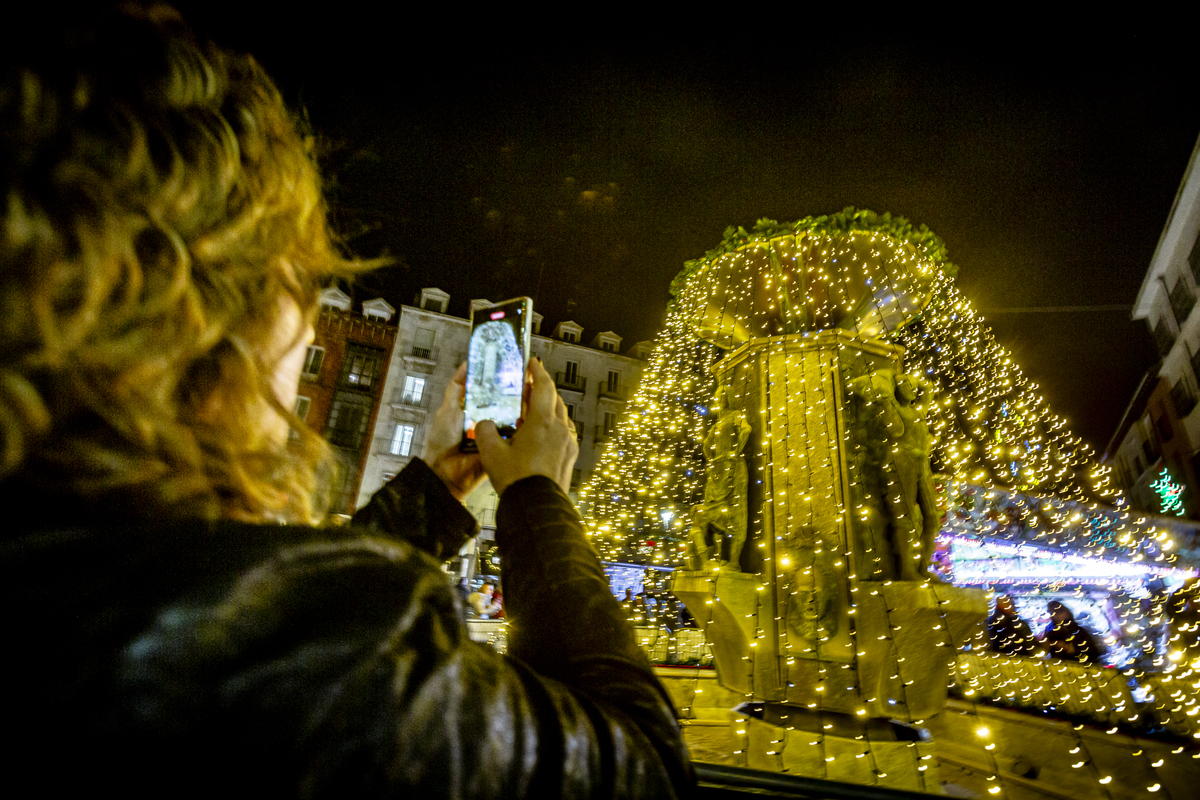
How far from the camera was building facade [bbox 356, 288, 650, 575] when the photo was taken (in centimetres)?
2288

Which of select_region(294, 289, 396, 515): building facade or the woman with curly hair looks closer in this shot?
the woman with curly hair

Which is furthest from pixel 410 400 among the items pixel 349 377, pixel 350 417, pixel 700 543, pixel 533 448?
pixel 533 448

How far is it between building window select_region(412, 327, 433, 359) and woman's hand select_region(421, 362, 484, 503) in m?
24.9

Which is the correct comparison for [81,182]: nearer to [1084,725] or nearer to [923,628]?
[923,628]

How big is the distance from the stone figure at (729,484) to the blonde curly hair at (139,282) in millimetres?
4885

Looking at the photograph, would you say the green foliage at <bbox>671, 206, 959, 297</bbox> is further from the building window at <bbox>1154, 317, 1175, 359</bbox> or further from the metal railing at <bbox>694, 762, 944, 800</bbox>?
the building window at <bbox>1154, 317, 1175, 359</bbox>

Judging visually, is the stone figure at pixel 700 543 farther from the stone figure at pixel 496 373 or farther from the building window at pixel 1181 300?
the building window at pixel 1181 300

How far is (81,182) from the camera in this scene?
57cm

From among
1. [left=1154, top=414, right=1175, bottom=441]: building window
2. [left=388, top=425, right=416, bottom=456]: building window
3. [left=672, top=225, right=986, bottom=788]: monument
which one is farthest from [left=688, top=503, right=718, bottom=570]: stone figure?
[left=1154, top=414, right=1175, bottom=441]: building window

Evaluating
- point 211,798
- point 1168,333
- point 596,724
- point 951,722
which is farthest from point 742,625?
point 1168,333

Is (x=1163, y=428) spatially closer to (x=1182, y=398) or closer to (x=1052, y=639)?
(x=1182, y=398)

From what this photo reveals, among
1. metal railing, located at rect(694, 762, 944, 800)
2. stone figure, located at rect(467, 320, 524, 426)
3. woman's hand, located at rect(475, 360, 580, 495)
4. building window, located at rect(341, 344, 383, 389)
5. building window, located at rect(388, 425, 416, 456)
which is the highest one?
building window, located at rect(341, 344, 383, 389)

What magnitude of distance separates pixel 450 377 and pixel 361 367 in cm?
568

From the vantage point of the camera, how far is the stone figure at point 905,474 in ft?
15.2
